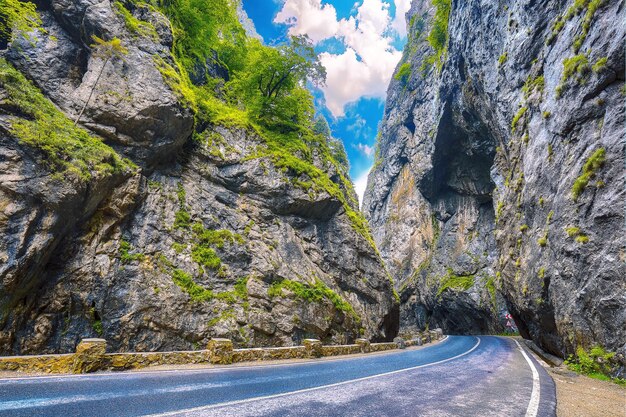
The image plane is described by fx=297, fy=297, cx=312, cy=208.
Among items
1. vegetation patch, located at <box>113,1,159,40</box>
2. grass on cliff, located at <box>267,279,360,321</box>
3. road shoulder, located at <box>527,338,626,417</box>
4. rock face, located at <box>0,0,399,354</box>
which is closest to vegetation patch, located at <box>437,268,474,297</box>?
rock face, located at <box>0,0,399,354</box>

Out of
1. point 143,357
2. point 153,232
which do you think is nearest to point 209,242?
point 153,232

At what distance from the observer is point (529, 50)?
1734 centimetres

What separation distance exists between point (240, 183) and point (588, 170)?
18426mm

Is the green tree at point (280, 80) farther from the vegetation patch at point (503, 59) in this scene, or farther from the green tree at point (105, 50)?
the vegetation patch at point (503, 59)

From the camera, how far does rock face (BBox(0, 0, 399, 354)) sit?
12.6m

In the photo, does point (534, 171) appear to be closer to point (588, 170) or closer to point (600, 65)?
point (588, 170)

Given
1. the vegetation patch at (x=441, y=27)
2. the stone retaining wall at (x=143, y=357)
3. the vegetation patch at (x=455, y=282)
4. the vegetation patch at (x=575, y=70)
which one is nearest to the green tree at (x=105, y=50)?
the stone retaining wall at (x=143, y=357)

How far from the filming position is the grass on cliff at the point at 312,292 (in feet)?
60.1

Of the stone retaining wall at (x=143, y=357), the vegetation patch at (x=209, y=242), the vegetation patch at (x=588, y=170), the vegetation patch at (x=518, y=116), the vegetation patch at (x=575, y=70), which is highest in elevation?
the vegetation patch at (x=518, y=116)

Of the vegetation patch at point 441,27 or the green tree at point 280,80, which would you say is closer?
the green tree at point 280,80

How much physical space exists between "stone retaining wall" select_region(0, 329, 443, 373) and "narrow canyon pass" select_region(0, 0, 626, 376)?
459 cm

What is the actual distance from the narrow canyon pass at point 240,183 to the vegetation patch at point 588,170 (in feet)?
0.33

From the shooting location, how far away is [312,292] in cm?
1898

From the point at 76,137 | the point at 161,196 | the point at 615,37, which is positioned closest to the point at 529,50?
the point at 615,37
